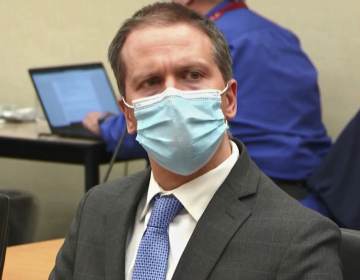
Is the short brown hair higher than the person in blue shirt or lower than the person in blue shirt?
higher

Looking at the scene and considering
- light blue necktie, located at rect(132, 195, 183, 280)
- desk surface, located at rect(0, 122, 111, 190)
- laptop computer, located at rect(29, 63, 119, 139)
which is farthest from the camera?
laptop computer, located at rect(29, 63, 119, 139)

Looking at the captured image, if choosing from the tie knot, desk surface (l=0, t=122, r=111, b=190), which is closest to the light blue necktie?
the tie knot

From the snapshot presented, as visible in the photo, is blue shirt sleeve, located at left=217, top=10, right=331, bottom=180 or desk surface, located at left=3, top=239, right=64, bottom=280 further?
blue shirt sleeve, located at left=217, top=10, right=331, bottom=180

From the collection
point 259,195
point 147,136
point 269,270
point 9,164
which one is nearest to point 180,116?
point 147,136

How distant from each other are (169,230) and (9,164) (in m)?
3.30

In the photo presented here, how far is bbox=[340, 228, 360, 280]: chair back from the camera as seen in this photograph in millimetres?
1527

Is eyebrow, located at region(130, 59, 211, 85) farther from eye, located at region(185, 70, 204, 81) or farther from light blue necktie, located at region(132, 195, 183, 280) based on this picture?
light blue necktie, located at region(132, 195, 183, 280)

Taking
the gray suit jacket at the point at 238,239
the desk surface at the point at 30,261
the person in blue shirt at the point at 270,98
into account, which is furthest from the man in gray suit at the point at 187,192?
the person in blue shirt at the point at 270,98

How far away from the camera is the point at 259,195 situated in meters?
1.43

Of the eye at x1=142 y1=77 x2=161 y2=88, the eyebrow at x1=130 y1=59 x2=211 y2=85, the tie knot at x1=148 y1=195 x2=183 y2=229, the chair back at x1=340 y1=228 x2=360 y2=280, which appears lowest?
the chair back at x1=340 y1=228 x2=360 y2=280

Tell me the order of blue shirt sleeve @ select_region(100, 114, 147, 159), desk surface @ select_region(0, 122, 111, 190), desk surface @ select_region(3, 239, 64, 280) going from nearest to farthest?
desk surface @ select_region(3, 239, 64, 280), blue shirt sleeve @ select_region(100, 114, 147, 159), desk surface @ select_region(0, 122, 111, 190)

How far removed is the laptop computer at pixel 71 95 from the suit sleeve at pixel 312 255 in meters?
2.11

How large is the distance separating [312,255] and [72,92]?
240cm

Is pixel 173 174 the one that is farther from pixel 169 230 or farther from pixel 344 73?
pixel 344 73
